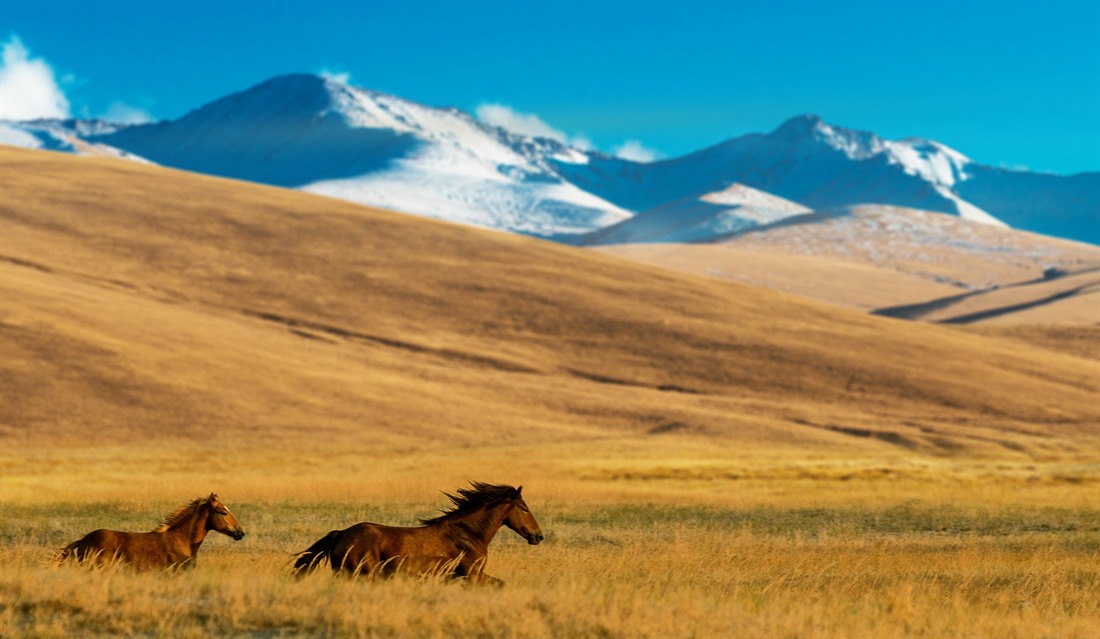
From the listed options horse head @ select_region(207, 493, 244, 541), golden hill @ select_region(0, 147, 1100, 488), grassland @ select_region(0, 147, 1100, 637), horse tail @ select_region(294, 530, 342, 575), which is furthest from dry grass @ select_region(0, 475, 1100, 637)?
golden hill @ select_region(0, 147, 1100, 488)

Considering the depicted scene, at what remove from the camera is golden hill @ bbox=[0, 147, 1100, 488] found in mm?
58750

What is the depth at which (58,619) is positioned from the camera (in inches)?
389

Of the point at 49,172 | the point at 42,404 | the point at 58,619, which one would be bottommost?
the point at 42,404

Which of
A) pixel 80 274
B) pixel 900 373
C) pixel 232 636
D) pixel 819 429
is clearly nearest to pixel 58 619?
pixel 232 636

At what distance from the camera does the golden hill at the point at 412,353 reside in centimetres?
5875

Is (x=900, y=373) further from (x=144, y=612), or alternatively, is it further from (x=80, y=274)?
(x=144, y=612)

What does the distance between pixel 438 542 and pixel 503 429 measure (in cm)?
4901

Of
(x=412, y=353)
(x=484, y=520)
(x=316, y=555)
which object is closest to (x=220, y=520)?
(x=316, y=555)

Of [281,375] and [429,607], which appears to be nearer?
[429,607]

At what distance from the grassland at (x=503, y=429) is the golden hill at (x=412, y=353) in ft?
1.02

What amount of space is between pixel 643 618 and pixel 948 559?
8446 millimetres

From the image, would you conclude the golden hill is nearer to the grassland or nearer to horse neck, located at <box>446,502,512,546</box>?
the grassland

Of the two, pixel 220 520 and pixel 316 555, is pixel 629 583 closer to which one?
pixel 316 555

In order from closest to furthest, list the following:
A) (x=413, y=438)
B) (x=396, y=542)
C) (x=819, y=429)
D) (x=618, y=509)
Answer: (x=396, y=542), (x=618, y=509), (x=413, y=438), (x=819, y=429)
